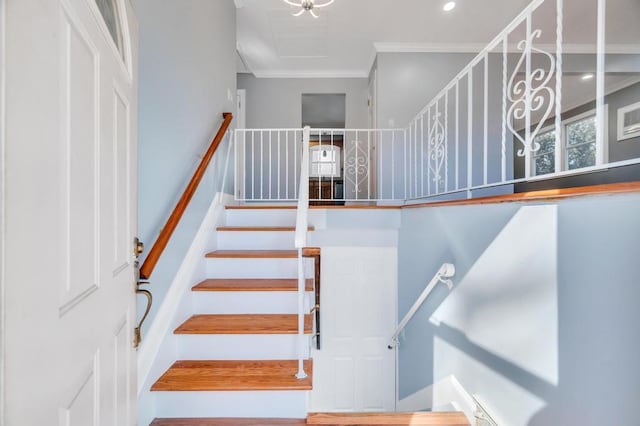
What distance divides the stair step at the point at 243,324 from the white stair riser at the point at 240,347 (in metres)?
0.03

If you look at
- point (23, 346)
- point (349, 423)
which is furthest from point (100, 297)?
point (349, 423)

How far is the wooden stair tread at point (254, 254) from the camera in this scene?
226cm

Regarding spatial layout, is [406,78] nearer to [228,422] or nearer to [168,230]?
[168,230]

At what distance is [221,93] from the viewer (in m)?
2.93

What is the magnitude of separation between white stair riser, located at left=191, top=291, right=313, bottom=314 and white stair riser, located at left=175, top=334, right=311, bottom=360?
28 centimetres

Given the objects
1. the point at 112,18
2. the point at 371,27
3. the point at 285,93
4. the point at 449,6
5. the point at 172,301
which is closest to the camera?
the point at 112,18

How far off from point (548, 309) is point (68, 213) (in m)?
1.42

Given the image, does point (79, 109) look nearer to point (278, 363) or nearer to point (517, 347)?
point (278, 363)

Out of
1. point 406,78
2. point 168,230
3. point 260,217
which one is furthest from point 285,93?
point 168,230

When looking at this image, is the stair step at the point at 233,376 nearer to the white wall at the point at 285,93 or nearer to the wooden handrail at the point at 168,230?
the wooden handrail at the point at 168,230

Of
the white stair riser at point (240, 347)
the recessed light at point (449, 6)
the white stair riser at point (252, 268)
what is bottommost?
the white stair riser at point (240, 347)

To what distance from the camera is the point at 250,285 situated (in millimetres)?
2051

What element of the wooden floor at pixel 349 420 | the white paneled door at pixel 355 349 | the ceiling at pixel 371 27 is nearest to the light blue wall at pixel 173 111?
the wooden floor at pixel 349 420

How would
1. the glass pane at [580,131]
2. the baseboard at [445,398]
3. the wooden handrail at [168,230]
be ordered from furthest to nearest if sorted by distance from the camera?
the glass pane at [580,131] < the baseboard at [445,398] < the wooden handrail at [168,230]
